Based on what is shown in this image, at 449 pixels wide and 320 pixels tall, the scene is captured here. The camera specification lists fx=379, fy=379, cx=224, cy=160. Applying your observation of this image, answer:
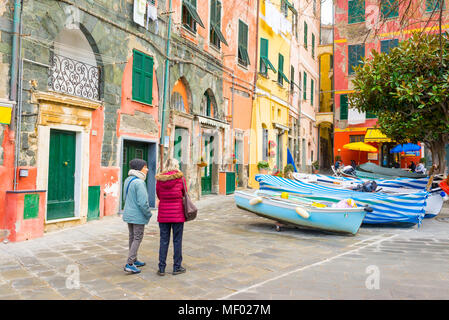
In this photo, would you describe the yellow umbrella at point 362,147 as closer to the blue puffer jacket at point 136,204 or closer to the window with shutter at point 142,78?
the window with shutter at point 142,78

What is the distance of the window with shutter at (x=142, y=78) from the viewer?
34.1ft

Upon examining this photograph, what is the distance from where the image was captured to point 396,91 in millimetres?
11266

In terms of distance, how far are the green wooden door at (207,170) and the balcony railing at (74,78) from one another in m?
6.23

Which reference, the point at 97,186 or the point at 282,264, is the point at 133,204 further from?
the point at 97,186

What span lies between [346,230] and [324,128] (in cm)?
2644

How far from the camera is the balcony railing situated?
8266mm

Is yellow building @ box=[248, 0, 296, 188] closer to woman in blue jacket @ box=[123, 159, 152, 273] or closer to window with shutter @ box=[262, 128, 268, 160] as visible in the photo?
window with shutter @ box=[262, 128, 268, 160]

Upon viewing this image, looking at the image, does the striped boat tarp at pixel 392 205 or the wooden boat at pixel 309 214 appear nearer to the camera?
the wooden boat at pixel 309 214

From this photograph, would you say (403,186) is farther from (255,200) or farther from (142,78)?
(142,78)

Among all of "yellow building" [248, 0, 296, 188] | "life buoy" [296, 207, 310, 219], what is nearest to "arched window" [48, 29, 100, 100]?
"life buoy" [296, 207, 310, 219]

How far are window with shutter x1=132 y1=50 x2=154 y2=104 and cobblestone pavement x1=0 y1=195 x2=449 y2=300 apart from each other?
12.8 ft

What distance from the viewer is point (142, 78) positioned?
10656 mm

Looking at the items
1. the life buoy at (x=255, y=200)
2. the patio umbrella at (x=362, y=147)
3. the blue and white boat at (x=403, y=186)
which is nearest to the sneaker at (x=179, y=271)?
the life buoy at (x=255, y=200)

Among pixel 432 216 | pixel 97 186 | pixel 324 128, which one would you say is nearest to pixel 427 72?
pixel 432 216
